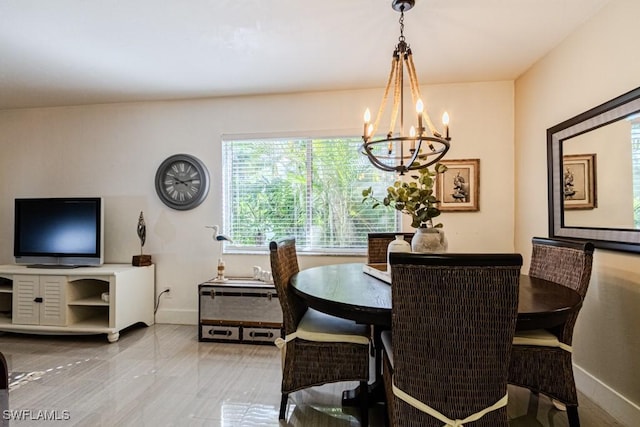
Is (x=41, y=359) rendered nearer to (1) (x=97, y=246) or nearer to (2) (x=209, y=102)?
(1) (x=97, y=246)

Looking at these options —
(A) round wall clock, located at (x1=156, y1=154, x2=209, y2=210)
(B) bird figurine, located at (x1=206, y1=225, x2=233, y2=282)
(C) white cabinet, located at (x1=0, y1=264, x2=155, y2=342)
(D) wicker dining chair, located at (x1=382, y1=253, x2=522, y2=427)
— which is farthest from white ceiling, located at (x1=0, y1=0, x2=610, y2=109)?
Result: (C) white cabinet, located at (x1=0, y1=264, x2=155, y2=342)

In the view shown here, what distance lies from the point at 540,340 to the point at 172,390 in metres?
2.23

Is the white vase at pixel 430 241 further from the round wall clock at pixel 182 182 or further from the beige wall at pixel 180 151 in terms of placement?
the round wall clock at pixel 182 182

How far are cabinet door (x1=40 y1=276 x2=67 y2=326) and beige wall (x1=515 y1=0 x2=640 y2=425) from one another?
4240mm

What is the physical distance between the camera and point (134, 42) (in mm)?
2445

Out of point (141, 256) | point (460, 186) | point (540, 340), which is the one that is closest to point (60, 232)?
point (141, 256)

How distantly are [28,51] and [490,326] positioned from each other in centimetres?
351

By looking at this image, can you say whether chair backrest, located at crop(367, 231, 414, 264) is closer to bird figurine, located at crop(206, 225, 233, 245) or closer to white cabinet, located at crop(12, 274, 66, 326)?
bird figurine, located at crop(206, 225, 233, 245)

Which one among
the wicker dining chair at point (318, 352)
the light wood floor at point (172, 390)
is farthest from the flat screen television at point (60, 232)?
the wicker dining chair at point (318, 352)

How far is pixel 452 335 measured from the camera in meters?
1.18

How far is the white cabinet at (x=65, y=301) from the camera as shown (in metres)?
3.14

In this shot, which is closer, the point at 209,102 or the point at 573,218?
the point at 573,218

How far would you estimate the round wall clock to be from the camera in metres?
3.61

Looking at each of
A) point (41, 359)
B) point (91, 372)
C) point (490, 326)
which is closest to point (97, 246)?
point (41, 359)
